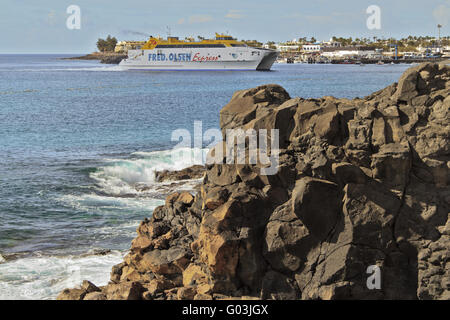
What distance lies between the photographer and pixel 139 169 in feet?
102

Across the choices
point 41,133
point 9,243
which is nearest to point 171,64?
point 41,133

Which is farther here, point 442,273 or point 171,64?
point 171,64

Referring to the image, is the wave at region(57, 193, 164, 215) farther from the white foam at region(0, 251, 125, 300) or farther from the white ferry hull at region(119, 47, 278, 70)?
the white ferry hull at region(119, 47, 278, 70)

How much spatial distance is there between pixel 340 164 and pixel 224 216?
7.44 feet

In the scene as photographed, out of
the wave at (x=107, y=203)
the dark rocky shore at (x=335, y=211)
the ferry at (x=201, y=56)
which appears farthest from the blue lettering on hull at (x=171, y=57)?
the dark rocky shore at (x=335, y=211)

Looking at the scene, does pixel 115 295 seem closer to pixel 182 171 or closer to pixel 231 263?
pixel 231 263

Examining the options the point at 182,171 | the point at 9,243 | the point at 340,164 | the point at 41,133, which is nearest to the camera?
the point at 340,164

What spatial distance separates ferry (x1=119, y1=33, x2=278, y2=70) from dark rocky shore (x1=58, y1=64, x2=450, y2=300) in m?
118

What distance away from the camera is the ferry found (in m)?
131

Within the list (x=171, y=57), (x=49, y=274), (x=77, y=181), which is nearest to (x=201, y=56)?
(x=171, y=57)

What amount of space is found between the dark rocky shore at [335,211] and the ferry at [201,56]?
118240 mm

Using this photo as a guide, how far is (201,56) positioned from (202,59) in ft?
2.40

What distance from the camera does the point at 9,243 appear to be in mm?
19781

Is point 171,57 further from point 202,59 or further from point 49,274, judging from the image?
point 49,274
